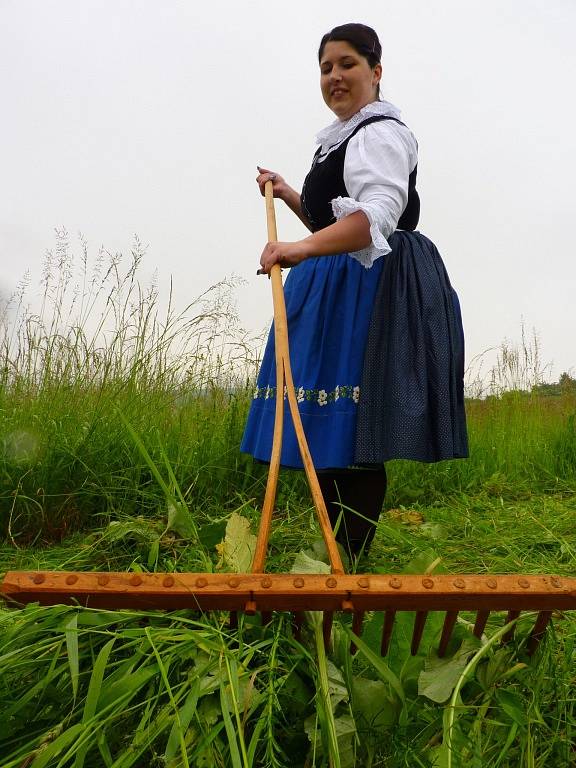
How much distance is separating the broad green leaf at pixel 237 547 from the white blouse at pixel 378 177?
74 cm

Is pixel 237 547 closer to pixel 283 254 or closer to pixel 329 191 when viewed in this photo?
pixel 283 254

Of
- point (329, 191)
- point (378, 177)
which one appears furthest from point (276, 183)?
point (378, 177)

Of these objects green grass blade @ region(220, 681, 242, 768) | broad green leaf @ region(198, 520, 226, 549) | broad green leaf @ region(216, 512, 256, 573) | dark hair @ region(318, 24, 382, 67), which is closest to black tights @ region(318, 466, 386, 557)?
broad green leaf @ region(198, 520, 226, 549)

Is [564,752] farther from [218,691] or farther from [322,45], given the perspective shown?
[322,45]

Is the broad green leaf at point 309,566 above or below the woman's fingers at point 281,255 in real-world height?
below

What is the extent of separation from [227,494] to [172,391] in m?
0.59

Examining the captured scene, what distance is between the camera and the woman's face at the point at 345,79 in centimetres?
184

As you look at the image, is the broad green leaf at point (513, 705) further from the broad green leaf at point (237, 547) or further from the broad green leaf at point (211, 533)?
the broad green leaf at point (211, 533)

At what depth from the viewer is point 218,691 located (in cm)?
104

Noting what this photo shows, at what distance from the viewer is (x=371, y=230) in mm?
1562

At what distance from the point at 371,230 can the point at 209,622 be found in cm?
98

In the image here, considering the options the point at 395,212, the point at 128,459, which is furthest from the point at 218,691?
the point at 128,459

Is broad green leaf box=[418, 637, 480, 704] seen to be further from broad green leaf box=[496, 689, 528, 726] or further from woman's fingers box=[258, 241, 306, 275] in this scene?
woman's fingers box=[258, 241, 306, 275]

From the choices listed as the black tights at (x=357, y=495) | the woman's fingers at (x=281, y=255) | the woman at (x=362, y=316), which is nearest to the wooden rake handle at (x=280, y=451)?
the woman's fingers at (x=281, y=255)
